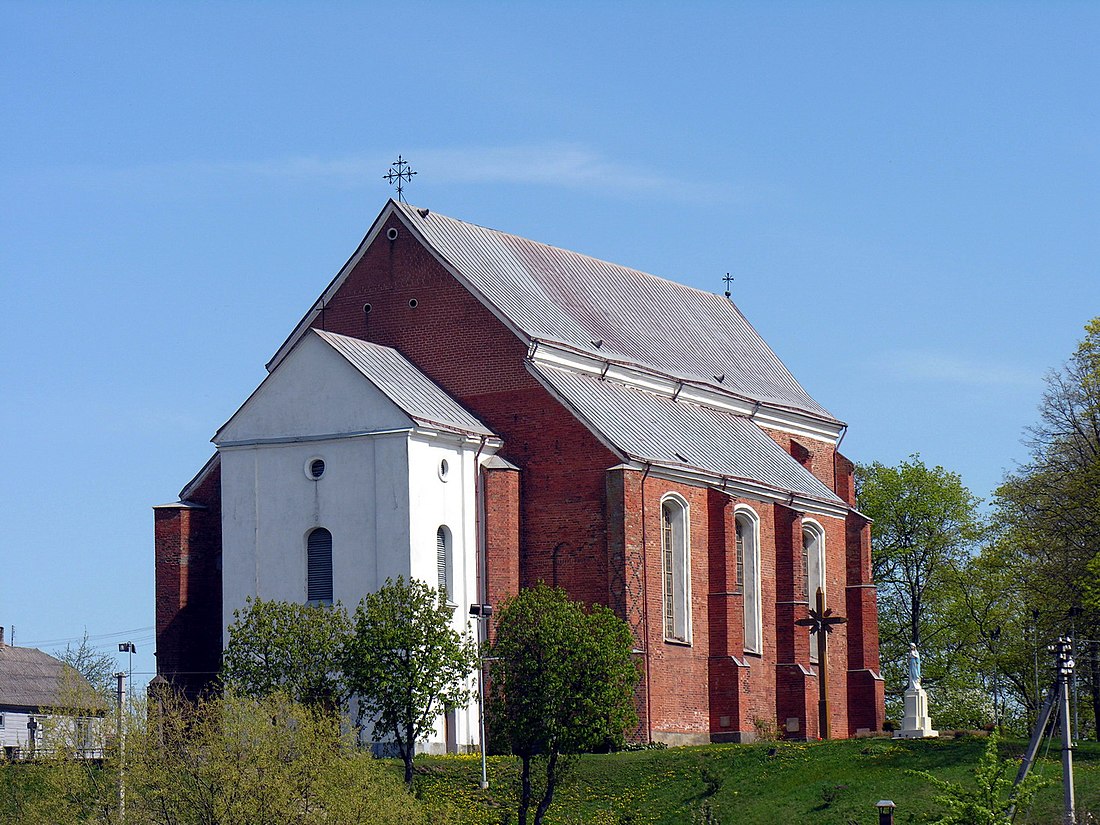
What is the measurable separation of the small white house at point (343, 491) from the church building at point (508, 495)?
58 mm

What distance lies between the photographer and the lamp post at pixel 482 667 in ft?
150

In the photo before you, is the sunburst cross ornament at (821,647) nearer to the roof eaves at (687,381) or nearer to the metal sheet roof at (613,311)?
the roof eaves at (687,381)

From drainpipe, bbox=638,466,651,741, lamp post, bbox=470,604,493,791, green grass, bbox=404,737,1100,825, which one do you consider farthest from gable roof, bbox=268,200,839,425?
green grass, bbox=404,737,1100,825

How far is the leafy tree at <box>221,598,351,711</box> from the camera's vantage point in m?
45.1

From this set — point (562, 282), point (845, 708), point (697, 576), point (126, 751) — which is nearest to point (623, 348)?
point (562, 282)

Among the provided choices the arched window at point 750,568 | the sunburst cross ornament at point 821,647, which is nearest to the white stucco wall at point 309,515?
the sunburst cross ornament at point 821,647

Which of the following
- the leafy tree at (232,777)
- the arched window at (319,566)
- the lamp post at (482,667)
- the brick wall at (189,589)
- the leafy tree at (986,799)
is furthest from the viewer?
the brick wall at (189,589)

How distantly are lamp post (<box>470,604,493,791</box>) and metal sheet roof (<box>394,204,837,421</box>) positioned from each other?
8.38 m

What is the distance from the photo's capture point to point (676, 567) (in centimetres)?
5403

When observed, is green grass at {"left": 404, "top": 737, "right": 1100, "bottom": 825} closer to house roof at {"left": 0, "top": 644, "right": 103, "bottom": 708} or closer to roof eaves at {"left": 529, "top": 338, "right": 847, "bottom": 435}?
roof eaves at {"left": 529, "top": 338, "right": 847, "bottom": 435}

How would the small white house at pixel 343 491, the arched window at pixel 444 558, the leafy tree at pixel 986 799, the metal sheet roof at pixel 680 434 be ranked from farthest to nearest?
1. the metal sheet roof at pixel 680 434
2. the arched window at pixel 444 558
3. the small white house at pixel 343 491
4. the leafy tree at pixel 986 799

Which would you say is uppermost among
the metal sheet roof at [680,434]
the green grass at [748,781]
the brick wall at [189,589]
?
the metal sheet roof at [680,434]

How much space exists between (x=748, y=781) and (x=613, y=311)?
20.3m

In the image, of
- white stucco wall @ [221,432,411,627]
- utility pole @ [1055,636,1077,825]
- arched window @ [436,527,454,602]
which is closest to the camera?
utility pole @ [1055,636,1077,825]
